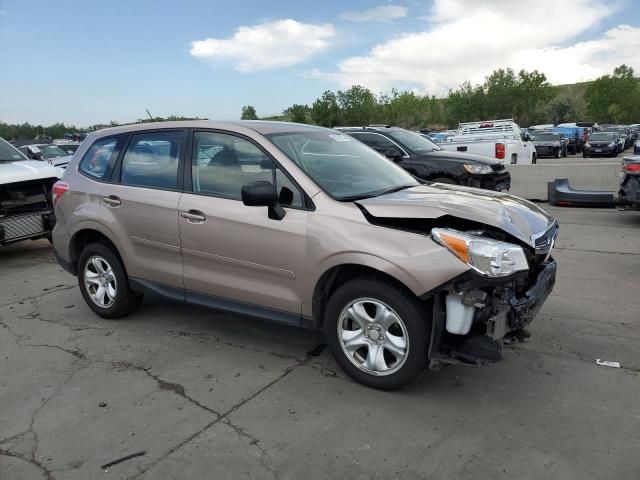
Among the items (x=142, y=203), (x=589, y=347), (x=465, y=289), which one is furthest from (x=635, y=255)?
(x=142, y=203)

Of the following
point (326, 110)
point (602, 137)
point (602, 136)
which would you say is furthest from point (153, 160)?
point (326, 110)

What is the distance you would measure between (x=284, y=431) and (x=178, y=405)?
2.57 feet

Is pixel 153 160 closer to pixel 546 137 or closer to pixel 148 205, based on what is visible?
pixel 148 205

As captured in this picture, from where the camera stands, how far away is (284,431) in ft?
10.3

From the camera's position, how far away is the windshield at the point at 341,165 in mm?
3916

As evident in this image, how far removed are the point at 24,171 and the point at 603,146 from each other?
94.0ft

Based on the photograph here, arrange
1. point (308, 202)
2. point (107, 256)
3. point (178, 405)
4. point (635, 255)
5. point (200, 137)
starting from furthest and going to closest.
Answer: point (635, 255), point (107, 256), point (200, 137), point (308, 202), point (178, 405)

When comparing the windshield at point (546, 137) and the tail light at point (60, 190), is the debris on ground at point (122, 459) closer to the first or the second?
the tail light at point (60, 190)

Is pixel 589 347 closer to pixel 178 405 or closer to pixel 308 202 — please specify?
pixel 308 202

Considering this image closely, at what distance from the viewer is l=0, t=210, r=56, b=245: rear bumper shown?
23.8 ft

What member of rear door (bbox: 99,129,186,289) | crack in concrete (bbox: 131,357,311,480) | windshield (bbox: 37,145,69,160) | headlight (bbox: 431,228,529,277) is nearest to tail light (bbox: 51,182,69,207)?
rear door (bbox: 99,129,186,289)

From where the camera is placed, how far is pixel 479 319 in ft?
10.6

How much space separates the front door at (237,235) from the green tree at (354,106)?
5021 cm

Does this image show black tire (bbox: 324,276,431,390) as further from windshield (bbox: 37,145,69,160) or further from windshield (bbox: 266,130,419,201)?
windshield (bbox: 37,145,69,160)
